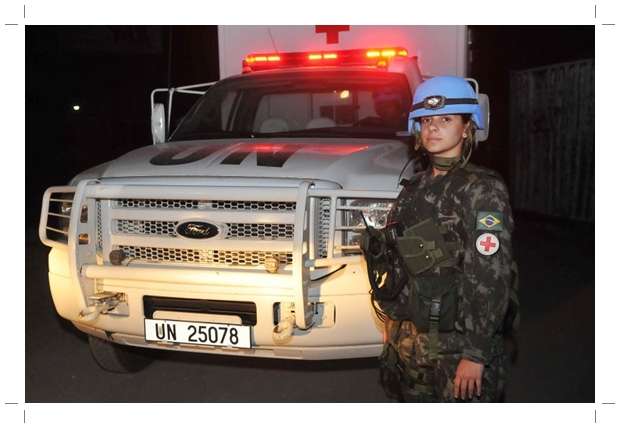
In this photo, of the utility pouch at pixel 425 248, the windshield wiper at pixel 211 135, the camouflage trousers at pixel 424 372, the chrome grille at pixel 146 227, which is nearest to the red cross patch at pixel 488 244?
the utility pouch at pixel 425 248

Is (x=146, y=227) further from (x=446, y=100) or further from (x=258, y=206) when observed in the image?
(x=446, y=100)

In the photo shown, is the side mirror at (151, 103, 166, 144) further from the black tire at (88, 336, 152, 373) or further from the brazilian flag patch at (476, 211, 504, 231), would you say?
the brazilian flag patch at (476, 211, 504, 231)

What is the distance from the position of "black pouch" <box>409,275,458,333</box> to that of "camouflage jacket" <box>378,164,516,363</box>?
0.06ft

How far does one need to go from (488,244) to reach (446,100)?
2.07 ft

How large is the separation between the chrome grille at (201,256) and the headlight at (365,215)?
1.10ft

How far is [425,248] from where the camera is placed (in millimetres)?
2619

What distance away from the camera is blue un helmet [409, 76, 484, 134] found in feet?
8.99

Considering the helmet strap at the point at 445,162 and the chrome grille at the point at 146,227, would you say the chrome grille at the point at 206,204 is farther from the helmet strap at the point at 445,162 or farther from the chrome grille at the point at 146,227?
the helmet strap at the point at 445,162

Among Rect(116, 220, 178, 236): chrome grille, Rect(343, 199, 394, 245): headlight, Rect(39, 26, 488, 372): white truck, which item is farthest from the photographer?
Rect(116, 220, 178, 236): chrome grille

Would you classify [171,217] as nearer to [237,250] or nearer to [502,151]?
[237,250]

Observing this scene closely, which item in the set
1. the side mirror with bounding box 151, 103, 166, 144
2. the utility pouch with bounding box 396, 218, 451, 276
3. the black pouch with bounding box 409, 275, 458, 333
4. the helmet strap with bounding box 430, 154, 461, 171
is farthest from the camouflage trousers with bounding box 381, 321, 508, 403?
the side mirror with bounding box 151, 103, 166, 144

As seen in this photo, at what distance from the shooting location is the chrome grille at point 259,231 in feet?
11.2

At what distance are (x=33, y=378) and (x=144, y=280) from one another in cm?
141

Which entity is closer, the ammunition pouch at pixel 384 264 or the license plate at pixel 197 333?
the ammunition pouch at pixel 384 264
